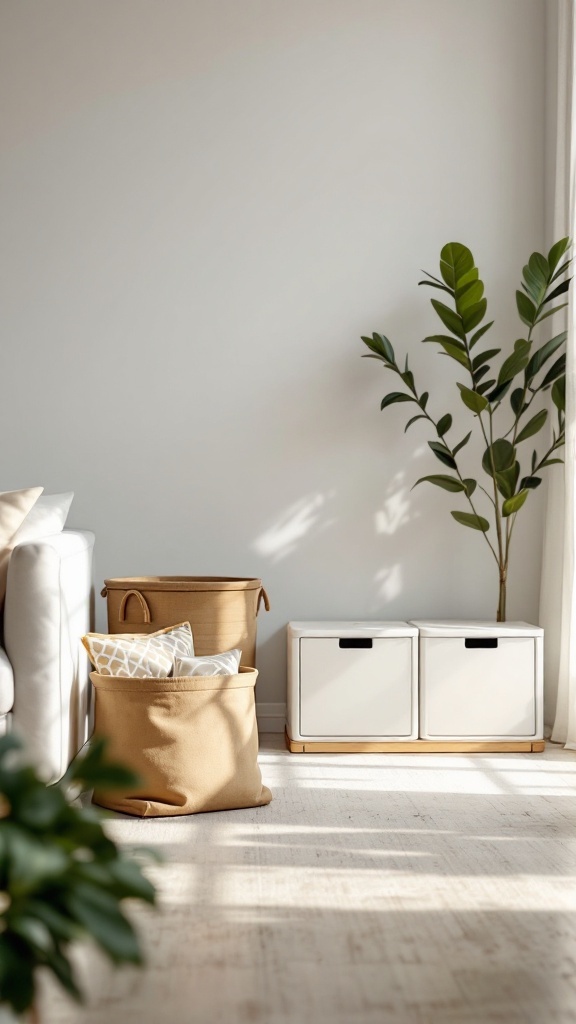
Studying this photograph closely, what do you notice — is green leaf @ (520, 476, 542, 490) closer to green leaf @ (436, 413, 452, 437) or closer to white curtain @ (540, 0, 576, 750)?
white curtain @ (540, 0, 576, 750)

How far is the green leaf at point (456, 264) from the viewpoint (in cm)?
313

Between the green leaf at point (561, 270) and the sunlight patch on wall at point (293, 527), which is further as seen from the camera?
the sunlight patch on wall at point (293, 527)

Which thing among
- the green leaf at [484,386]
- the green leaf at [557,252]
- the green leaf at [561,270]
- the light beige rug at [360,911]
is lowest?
the light beige rug at [360,911]

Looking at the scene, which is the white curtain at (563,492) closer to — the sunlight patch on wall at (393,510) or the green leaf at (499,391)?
the green leaf at (499,391)

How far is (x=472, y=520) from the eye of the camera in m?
3.30

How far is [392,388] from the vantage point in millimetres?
3473

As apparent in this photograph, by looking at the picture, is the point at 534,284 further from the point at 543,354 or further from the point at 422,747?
the point at 422,747

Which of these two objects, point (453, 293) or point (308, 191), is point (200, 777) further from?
point (308, 191)

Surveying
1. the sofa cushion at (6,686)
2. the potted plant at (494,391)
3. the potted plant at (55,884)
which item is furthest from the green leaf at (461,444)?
the potted plant at (55,884)

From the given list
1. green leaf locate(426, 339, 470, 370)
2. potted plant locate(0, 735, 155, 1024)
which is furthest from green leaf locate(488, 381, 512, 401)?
potted plant locate(0, 735, 155, 1024)

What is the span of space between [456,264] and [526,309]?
29 centimetres

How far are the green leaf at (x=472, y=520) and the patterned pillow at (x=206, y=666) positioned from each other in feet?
3.47

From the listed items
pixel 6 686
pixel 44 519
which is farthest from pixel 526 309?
pixel 6 686

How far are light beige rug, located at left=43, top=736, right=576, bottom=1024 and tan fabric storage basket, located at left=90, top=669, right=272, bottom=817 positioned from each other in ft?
0.17
